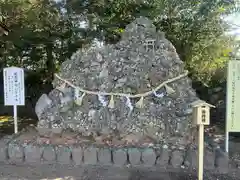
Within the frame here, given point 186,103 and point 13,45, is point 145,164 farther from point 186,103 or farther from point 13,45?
point 13,45

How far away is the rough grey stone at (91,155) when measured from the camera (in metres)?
3.47

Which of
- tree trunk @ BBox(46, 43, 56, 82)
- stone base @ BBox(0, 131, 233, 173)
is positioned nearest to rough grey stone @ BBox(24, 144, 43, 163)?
stone base @ BBox(0, 131, 233, 173)

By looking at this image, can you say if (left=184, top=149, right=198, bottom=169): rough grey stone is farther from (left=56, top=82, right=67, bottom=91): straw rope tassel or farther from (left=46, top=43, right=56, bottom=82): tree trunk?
(left=46, top=43, right=56, bottom=82): tree trunk

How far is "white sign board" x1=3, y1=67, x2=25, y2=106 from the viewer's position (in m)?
4.08

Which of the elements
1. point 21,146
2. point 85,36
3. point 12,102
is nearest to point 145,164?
point 21,146

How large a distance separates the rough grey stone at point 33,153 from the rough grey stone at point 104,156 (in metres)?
0.81

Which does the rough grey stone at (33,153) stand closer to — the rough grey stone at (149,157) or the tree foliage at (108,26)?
the rough grey stone at (149,157)

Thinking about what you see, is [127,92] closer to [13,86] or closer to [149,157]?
[149,157]

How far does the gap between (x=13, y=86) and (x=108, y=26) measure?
2.37m

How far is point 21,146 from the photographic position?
364 centimetres

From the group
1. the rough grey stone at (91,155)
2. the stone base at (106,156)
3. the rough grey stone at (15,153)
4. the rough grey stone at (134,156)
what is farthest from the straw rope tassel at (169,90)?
the rough grey stone at (15,153)

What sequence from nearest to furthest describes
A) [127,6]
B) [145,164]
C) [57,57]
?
[145,164] < [127,6] < [57,57]

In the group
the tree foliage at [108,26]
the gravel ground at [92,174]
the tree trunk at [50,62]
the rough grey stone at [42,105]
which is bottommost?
the gravel ground at [92,174]

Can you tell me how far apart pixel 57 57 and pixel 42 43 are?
3.01 ft
